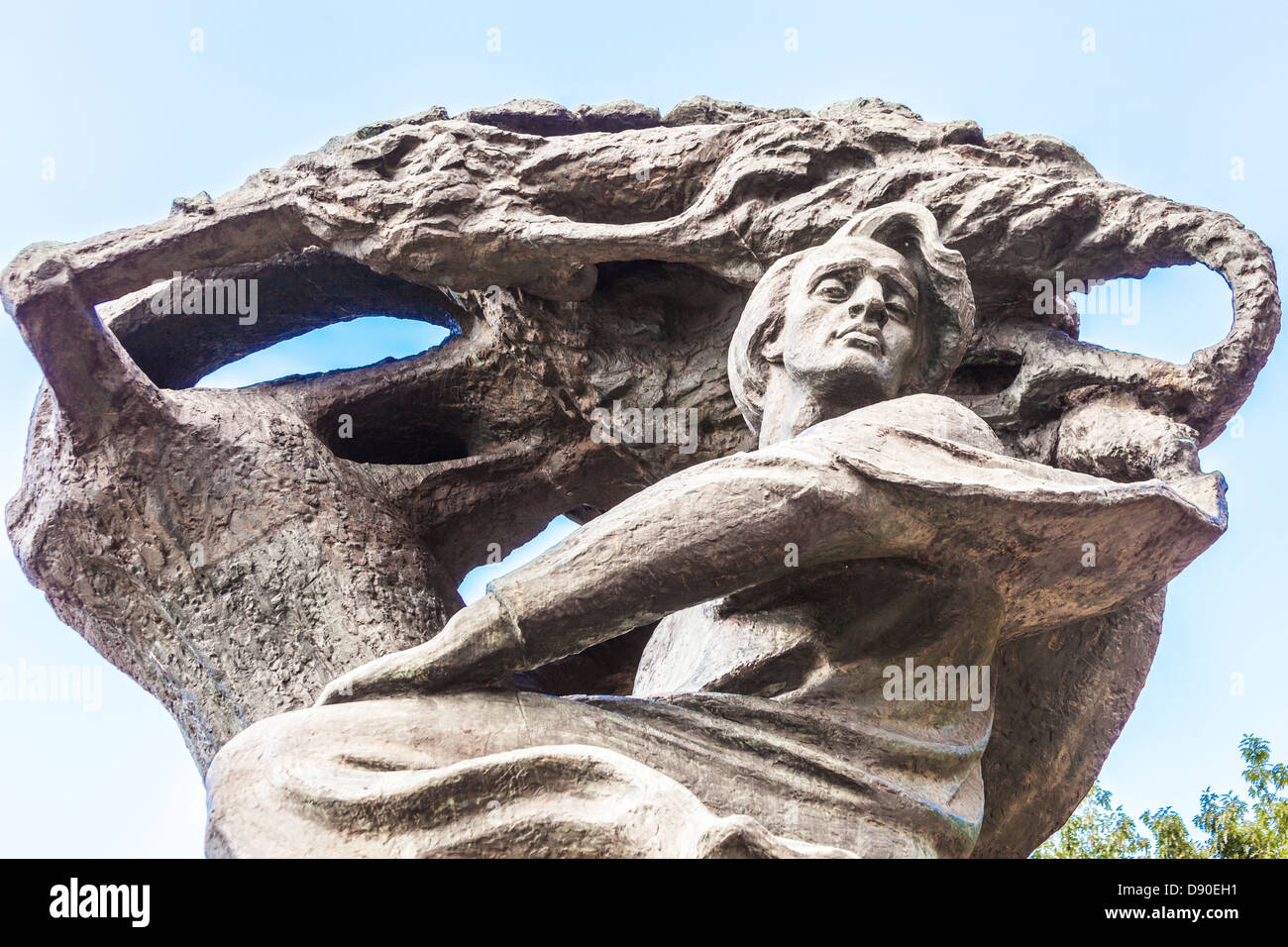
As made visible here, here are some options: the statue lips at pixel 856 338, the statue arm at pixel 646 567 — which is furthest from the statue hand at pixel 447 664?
the statue lips at pixel 856 338

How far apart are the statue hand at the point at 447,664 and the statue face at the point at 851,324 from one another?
147cm

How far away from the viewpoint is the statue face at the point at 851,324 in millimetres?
5406

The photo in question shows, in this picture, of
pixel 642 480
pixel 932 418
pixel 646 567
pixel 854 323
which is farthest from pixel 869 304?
pixel 646 567

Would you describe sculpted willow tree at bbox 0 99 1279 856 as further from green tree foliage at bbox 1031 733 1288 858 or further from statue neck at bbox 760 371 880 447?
green tree foliage at bbox 1031 733 1288 858

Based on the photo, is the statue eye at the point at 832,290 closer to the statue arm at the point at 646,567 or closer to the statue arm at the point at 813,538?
the statue arm at the point at 813,538

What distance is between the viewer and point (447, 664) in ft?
14.6

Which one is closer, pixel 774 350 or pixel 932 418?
pixel 932 418

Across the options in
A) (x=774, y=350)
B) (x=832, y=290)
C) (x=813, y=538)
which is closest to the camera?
(x=813, y=538)

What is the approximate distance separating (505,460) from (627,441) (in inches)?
18.0

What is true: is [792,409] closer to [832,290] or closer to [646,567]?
[832,290]

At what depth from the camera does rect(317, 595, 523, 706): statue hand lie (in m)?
4.45

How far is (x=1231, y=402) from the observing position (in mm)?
5555

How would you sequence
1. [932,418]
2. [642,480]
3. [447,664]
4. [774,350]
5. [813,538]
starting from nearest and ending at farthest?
[447,664] < [813,538] < [932,418] < [774,350] < [642,480]

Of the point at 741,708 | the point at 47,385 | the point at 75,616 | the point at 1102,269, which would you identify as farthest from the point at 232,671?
the point at 1102,269
